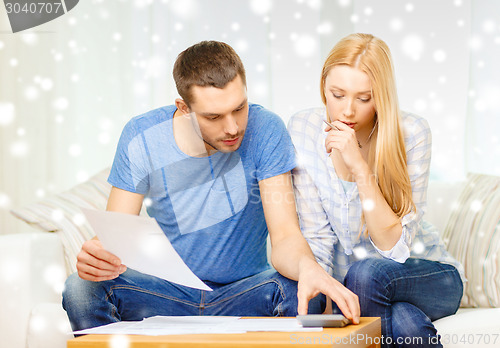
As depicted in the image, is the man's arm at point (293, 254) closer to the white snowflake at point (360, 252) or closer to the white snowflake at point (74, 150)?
the white snowflake at point (360, 252)

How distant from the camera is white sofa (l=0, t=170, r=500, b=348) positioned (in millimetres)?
1454

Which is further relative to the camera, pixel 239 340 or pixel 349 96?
pixel 349 96

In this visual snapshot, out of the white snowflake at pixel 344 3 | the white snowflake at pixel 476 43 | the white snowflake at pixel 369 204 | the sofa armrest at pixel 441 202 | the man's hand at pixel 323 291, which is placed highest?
the white snowflake at pixel 344 3

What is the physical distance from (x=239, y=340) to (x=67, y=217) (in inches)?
40.9

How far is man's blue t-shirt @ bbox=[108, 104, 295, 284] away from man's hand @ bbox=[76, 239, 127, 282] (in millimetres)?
317

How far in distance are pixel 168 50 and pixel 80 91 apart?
0.46 meters

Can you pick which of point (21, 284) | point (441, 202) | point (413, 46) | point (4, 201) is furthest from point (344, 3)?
point (4, 201)

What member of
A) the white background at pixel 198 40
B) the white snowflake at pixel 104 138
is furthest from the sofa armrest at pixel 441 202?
the white snowflake at pixel 104 138

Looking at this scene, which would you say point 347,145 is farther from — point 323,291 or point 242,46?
point 242,46

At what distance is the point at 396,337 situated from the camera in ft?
3.85

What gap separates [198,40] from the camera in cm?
236

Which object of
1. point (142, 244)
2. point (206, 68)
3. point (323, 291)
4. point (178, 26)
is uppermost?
point (178, 26)

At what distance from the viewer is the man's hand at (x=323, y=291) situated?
0.96m

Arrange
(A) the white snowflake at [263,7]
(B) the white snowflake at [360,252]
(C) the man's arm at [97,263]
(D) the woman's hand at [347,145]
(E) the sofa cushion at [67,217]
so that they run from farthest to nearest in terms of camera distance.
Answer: (A) the white snowflake at [263,7], (E) the sofa cushion at [67,217], (B) the white snowflake at [360,252], (D) the woman's hand at [347,145], (C) the man's arm at [97,263]
